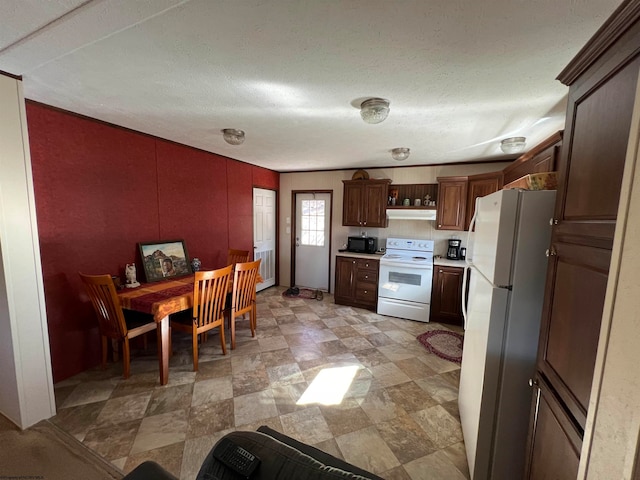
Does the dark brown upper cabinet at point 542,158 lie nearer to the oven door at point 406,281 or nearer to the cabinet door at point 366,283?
the oven door at point 406,281

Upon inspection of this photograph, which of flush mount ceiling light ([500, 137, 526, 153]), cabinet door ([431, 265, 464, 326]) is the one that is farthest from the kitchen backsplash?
flush mount ceiling light ([500, 137, 526, 153])

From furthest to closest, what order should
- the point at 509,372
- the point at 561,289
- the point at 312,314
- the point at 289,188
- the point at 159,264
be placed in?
the point at 289,188, the point at 312,314, the point at 159,264, the point at 509,372, the point at 561,289

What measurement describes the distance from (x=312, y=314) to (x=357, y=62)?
3.28 metres

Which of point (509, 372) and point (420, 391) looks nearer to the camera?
point (509, 372)

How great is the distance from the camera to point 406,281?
3809 millimetres

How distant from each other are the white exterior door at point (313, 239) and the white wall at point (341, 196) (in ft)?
0.50

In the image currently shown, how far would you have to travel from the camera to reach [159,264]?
2930 mm

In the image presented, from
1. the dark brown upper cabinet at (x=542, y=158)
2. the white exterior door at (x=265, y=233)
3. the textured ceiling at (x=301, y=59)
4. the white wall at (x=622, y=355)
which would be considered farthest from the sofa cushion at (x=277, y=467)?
the white exterior door at (x=265, y=233)

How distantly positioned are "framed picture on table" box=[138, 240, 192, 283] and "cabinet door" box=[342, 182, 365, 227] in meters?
2.51

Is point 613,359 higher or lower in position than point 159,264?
higher

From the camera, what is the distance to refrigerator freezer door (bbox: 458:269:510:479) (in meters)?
1.37

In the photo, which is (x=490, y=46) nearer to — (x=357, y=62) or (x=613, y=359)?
(x=357, y=62)

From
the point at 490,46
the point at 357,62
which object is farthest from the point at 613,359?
the point at 357,62

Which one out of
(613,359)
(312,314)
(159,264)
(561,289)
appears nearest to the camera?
(613,359)
